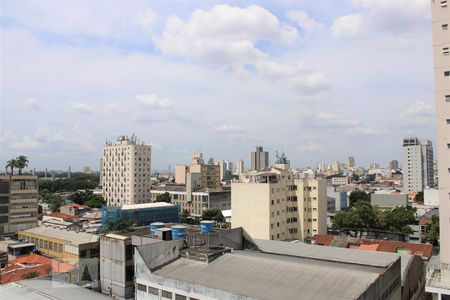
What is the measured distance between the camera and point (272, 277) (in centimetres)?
1803

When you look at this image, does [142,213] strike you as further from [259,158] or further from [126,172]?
[259,158]

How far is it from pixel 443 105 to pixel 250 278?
65.5ft

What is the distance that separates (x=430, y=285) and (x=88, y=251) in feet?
118

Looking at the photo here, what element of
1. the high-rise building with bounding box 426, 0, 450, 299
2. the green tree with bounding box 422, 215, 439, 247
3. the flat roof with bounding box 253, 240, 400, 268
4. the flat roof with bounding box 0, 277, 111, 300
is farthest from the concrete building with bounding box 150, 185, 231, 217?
the flat roof with bounding box 0, 277, 111, 300

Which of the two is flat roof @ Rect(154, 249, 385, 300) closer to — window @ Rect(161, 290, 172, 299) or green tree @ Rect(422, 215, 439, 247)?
window @ Rect(161, 290, 172, 299)

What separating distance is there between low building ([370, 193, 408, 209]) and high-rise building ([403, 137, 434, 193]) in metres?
46.5

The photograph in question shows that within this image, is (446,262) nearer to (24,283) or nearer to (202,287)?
(202,287)

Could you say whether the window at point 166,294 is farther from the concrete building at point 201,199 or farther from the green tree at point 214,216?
the concrete building at point 201,199

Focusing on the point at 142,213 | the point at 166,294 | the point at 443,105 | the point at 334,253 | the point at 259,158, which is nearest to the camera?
the point at 166,294

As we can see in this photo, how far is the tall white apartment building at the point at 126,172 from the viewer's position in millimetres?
101750

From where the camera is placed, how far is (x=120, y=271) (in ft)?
79.5

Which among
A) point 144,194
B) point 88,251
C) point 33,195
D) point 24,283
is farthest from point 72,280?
point 144,194

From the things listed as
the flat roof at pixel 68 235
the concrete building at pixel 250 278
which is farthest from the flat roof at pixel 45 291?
the flat roof at pixel 68 235

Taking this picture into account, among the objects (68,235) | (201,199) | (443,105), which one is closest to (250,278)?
(443,105)
